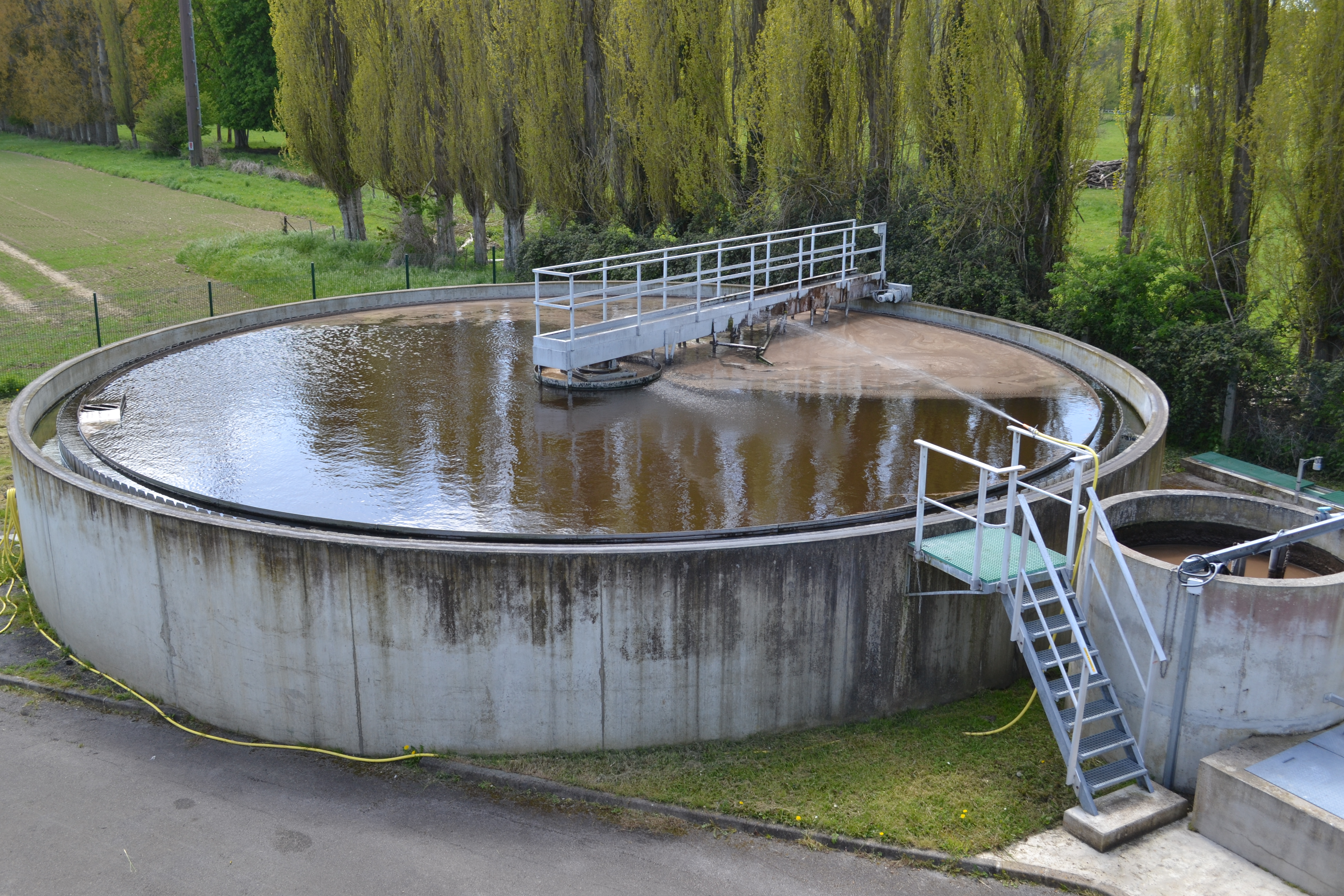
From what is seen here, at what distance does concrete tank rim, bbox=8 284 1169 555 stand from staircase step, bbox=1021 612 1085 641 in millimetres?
996

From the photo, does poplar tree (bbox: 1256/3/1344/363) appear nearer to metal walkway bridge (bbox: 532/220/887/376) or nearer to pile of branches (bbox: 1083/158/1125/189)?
metal walkway bridge (bbox: 532/220/887/376)

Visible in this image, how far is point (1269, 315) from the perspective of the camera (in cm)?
1570

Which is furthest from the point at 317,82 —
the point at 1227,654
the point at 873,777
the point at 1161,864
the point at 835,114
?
the point at 1161,864

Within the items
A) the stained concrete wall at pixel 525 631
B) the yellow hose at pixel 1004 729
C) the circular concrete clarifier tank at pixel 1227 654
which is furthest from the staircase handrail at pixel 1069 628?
the stained concrete wall at pixel 525 631

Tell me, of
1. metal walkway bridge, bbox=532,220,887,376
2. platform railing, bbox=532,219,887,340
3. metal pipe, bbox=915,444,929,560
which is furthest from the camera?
platform railing, bbox=532,219,887,340

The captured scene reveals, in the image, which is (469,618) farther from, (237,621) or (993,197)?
(993,197)

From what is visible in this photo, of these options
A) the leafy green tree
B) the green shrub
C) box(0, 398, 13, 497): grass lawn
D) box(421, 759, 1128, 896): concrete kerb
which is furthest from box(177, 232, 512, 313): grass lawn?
the green shrub

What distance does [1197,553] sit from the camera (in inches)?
360

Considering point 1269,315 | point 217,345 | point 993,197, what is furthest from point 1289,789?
point 217,345

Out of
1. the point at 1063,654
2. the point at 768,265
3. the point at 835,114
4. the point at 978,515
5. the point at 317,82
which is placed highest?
the point at 317,82

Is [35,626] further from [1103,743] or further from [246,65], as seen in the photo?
[246,65]

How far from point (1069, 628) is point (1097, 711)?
64 cm

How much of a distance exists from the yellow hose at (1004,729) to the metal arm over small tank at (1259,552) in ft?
5.69

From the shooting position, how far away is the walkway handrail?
24.8 ft
